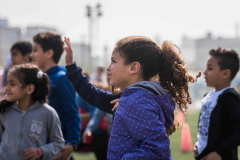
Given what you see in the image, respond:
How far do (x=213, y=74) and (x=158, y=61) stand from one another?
4.74 ft

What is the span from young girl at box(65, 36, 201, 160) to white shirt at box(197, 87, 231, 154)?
38.8 inches

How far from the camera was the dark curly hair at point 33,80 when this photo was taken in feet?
9.08

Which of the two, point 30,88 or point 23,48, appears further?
point 23,48

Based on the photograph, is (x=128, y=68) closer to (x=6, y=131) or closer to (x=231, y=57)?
(x=6, y=131)

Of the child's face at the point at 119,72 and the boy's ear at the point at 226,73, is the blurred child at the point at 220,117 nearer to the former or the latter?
the boy's ear at the point at 226,73

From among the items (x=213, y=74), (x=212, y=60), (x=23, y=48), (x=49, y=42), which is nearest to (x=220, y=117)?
(x=213, y=74)

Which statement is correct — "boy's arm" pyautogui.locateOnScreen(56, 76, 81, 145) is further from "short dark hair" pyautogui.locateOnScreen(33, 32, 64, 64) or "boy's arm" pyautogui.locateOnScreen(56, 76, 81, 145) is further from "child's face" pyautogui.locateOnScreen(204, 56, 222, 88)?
"child's face" pyautogui.locateOnScreen(204, 56, 222, 88)

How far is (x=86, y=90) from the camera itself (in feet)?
8.05

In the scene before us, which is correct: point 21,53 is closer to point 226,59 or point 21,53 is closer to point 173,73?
point 226,59

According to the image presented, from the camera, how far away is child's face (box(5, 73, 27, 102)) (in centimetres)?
269

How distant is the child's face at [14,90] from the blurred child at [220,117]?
1.73 m

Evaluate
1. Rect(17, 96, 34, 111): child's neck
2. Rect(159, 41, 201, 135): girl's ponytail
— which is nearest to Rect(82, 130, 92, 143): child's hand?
Rect(17, 96, 34, 111): child's neck

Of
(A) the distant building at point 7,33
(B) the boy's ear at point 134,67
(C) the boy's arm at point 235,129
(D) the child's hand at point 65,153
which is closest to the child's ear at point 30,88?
(D) the child's hand at point 65,153

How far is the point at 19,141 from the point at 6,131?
0.48 feet
